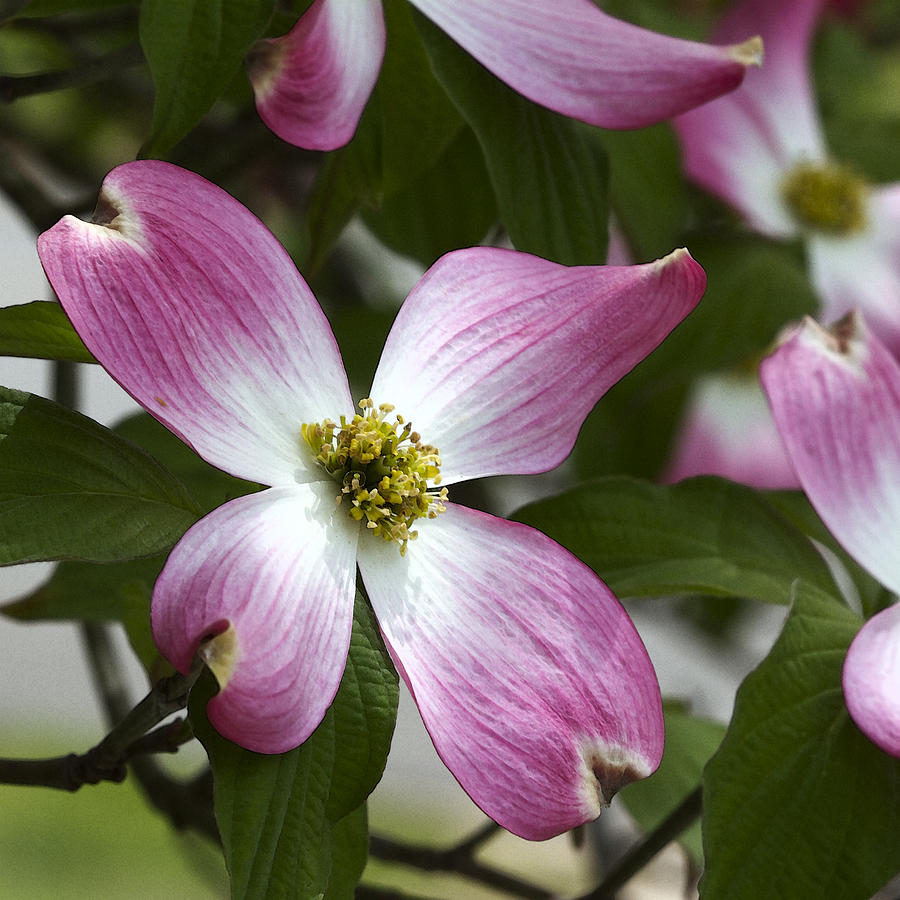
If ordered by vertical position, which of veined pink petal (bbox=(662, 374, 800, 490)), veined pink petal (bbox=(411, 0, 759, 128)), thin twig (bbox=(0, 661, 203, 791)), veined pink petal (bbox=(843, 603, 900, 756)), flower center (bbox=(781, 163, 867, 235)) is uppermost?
veined pink petal (bbox=(411, 0, 759, 128))

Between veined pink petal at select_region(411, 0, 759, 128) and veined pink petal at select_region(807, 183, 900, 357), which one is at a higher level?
veined pink petal at select_region(411, 0, 759, 128)

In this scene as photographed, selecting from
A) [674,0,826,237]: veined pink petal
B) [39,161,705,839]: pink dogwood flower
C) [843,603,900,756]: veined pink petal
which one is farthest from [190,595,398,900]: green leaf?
[674,0,826,237]: veined pink petal

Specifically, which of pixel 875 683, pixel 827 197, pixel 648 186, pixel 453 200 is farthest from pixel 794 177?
pixel 875 683

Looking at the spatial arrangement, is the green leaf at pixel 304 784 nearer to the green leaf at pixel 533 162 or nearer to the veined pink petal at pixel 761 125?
the green leaf at pixel 533 162

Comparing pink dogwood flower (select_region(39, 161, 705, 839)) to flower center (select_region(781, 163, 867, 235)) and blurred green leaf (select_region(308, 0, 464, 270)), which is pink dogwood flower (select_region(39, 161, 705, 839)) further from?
flower center (select_region(781, 163, 867, 235))

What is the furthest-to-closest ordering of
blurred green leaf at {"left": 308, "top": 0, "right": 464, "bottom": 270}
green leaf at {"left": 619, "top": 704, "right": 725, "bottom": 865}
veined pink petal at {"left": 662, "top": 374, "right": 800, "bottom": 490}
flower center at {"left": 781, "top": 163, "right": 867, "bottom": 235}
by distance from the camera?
1. veined pink petal at {"left": 662, "top": 374, "right": 800, "bottom": 490}
2. flower center at {"left": 781, "top": 163, "right": 867, "bottom": 235}
3. green leaf at {"left": 619, "top": 704, "right": 725, "bottom": 865}
4. blurred green leaf at {"left": 308, "top": 0, "right": 464, "bottom": 270}

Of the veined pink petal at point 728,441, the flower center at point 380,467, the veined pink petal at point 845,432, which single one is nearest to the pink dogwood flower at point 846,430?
the veined pink petal at point 845,432

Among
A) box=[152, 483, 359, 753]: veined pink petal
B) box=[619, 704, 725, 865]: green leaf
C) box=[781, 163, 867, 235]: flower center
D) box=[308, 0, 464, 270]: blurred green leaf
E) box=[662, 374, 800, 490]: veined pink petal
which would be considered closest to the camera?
box=[152, 483, 359, 753]: veined pink petal
